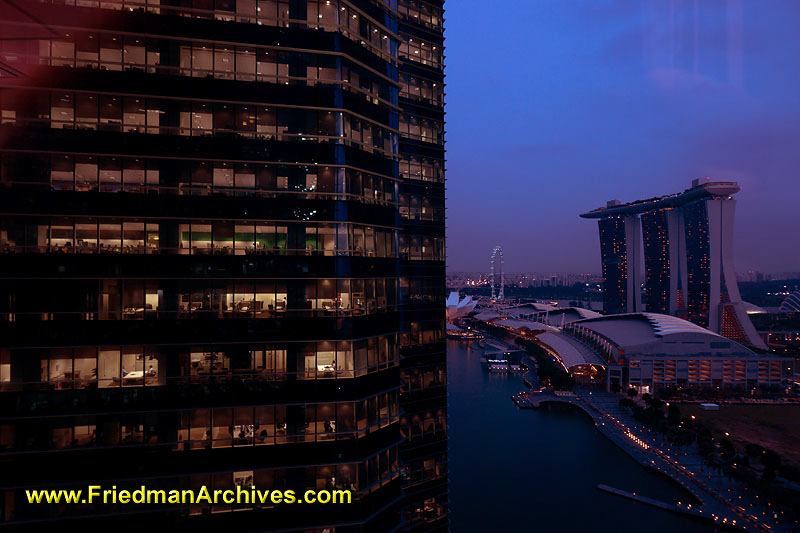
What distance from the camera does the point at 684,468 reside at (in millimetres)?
64812

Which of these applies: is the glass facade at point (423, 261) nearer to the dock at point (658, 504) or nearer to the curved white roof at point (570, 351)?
the dock at point (658, 504)

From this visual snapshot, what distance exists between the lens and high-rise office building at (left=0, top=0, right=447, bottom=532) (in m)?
20.3

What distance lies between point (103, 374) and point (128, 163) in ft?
31.0

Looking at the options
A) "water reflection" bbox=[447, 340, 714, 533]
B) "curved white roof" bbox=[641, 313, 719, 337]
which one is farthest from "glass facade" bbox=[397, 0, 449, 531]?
"curved white roof" bbox=[641, 313, 719, 337]

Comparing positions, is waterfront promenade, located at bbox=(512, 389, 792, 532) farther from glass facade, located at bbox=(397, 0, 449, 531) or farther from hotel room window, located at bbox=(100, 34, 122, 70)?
hotel room window, located at bbox=(100, 34, 122, 70)

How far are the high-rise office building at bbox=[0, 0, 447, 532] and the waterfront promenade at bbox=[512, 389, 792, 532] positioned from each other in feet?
157

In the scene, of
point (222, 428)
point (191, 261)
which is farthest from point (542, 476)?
point (191, 261)

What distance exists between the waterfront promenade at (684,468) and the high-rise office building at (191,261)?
47771 millimetres

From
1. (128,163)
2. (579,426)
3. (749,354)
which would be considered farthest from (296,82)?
(749,354)

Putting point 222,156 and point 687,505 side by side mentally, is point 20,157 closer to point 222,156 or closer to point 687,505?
point 222,156

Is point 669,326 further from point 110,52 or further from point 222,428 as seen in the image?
point 110,52

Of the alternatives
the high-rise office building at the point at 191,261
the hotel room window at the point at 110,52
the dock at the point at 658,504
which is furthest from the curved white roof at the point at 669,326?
the hotel room window at the point at 110,52

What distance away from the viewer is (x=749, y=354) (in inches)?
4385

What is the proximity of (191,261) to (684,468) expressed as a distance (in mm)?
70639
